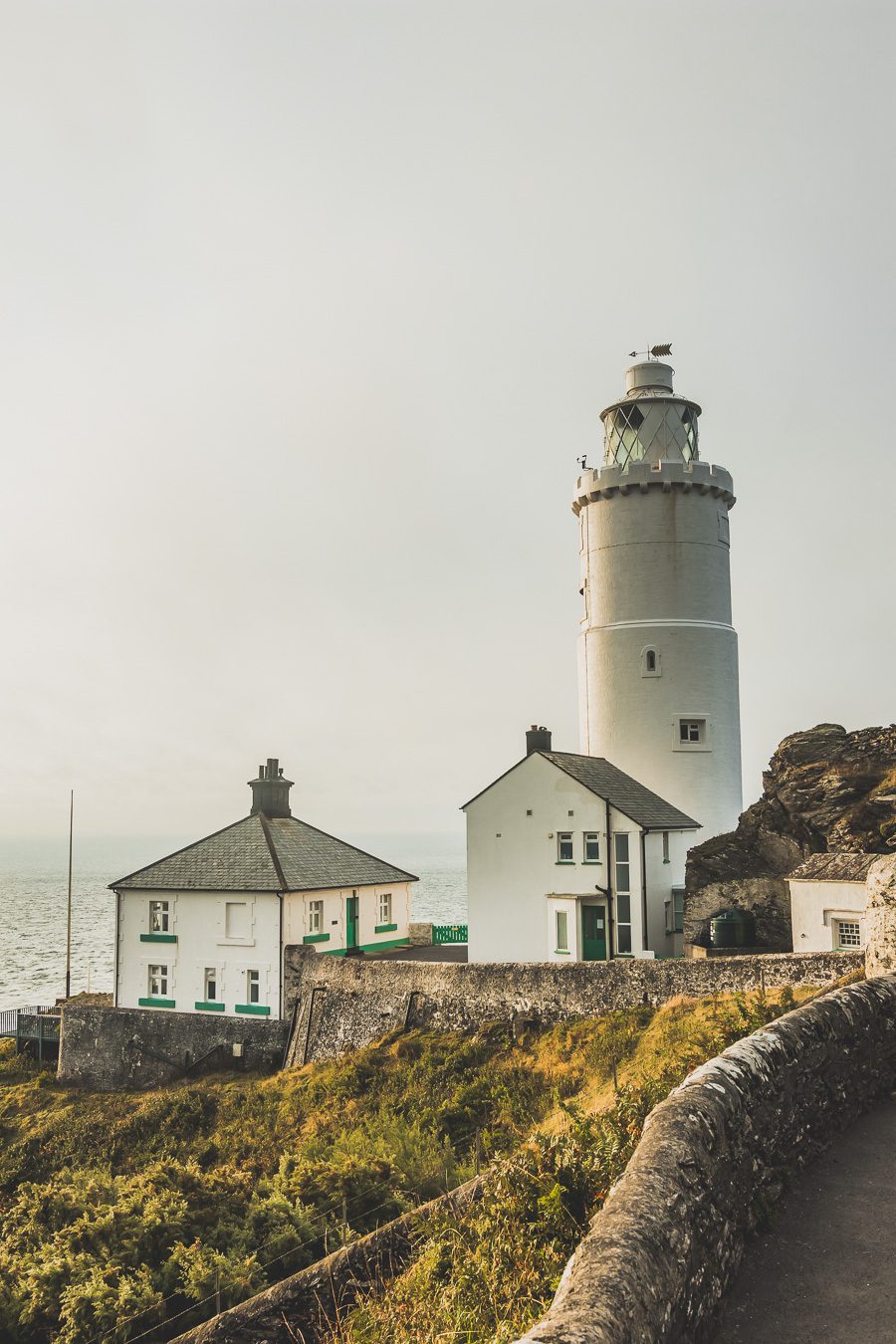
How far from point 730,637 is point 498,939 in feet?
47.8

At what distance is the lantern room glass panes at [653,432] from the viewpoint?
36.7 meters

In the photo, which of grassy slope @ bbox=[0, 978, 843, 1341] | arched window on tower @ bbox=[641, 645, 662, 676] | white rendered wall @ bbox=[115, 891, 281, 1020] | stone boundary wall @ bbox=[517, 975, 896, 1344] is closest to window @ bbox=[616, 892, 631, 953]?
grassy slope @ bbox=[0, 978, 843, 1341]

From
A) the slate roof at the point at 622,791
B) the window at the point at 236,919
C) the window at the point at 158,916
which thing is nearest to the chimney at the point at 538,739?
the slate roof at the point at 622,791

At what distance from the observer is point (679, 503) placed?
3609 cm

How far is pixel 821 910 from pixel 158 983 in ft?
71.3

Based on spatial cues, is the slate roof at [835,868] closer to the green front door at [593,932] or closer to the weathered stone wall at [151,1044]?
the green front door at [593,932]

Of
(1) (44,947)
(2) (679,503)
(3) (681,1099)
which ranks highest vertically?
(2) (679,503)

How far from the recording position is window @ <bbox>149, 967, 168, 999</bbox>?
33.2 m

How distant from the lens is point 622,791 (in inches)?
1236

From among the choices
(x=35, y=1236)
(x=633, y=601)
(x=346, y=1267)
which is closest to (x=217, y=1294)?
(x=346, y=1267)

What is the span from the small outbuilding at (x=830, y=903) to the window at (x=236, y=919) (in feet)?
55.9

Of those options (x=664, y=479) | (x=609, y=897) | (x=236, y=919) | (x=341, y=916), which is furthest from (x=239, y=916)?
(x=664, y=479)

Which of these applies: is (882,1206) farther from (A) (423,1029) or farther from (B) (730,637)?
(B) (730,637)

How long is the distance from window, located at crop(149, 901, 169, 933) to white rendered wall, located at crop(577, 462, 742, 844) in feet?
53.9
